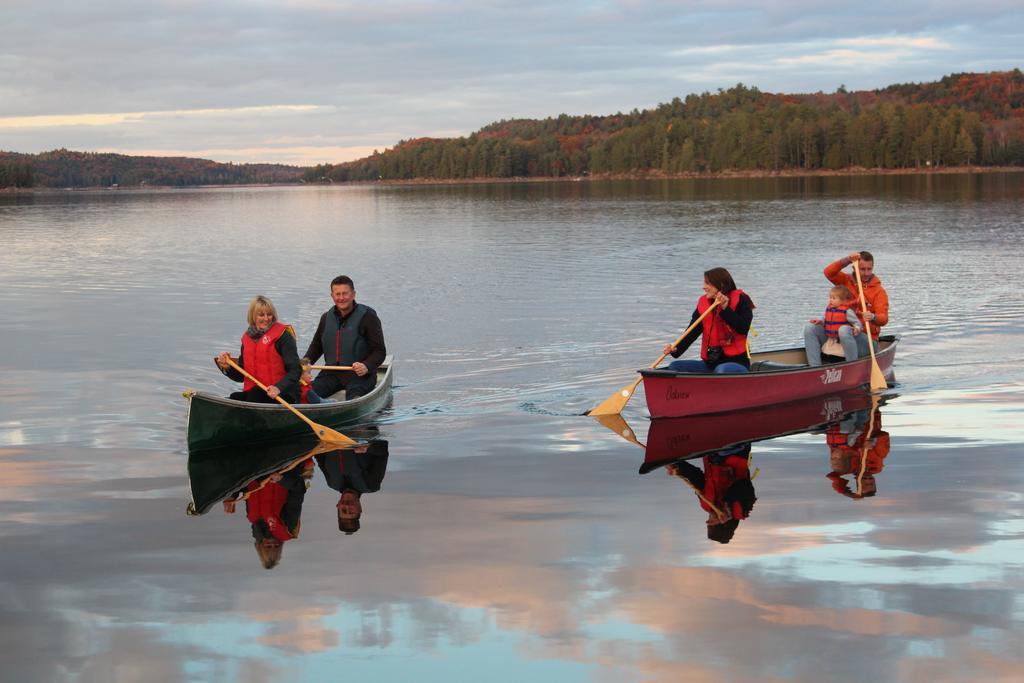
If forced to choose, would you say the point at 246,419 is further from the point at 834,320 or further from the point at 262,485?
the point at 834,320

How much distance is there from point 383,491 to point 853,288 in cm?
774

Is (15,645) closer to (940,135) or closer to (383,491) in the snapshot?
(383,491)

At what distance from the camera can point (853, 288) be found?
1495 centimetres

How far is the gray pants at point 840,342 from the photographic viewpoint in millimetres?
14016

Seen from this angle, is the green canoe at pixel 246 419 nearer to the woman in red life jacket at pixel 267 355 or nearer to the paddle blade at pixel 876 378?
the woman in red life jacket at pixel 267 355

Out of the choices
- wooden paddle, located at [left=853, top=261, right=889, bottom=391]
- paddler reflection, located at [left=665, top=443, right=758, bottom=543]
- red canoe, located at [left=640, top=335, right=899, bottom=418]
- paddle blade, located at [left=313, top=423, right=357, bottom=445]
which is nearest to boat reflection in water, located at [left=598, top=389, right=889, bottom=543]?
paddler reflection, located at [left=665, top=443, right=758, bottom=543]

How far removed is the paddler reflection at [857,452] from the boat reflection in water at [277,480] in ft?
13.1

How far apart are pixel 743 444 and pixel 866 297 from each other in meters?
4.13

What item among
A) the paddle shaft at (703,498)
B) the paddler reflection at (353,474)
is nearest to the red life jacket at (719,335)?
the paddle shaft at (703,498)

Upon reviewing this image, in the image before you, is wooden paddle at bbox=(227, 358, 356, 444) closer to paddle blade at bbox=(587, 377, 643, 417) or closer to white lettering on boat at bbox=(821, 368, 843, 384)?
paddle blade at bbox=(587, 377, 643, 417)

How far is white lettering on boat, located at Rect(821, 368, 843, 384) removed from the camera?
534 inches

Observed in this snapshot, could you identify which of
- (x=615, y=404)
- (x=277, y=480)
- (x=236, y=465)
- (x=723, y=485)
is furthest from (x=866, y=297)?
(x=236, y=465)

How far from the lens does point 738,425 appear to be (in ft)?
40.5

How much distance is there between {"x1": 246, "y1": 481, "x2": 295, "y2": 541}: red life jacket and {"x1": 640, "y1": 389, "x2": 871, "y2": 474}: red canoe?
3207mm
